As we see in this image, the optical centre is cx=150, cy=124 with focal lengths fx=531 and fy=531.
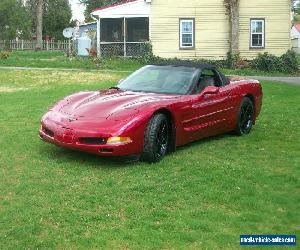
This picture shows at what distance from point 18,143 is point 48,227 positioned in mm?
3494

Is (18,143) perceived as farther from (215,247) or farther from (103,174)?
(215,247)

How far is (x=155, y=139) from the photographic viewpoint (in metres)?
6.89

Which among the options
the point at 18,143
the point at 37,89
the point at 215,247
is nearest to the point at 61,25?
the point at 37,89

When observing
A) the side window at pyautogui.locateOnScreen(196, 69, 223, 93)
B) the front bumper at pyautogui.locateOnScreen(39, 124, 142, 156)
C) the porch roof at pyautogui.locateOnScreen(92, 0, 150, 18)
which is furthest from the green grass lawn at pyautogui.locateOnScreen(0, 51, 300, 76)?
the front bumper at pyautogui.locateOnScreen(39, 124, 142, 156)

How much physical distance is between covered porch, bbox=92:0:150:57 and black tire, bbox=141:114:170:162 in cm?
2352

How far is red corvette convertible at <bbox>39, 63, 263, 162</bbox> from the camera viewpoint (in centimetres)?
664

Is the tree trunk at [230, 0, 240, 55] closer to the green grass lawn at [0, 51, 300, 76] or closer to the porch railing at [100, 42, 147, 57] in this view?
the green grass lawn at [0, 51, 300, 76]

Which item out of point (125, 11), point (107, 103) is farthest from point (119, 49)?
point (107, 103)

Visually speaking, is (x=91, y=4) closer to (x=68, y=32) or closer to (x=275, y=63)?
(x=68, y=32)

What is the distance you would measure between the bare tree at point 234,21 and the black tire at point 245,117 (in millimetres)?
19956

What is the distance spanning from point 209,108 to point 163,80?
0.82 metres

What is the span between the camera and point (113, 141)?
655cm

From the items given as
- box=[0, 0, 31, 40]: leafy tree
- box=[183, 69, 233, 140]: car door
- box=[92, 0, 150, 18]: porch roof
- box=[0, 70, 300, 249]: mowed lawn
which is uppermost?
box=[0, 0, 31, 40]: leafy tree

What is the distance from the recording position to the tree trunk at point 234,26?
1126 inches
